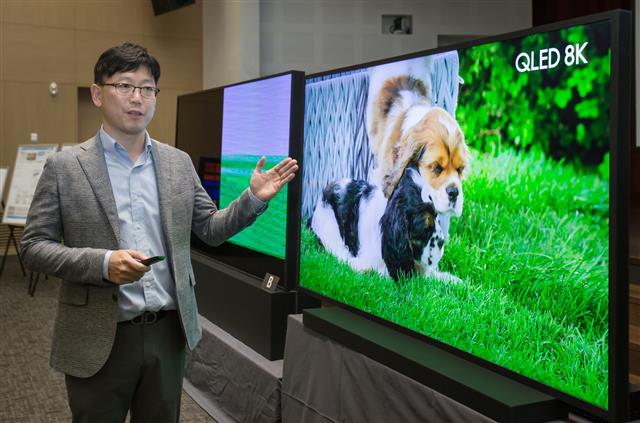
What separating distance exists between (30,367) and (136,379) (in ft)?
9.17

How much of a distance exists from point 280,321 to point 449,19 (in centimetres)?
404

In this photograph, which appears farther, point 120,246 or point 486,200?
point 486,200

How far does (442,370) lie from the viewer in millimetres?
2039

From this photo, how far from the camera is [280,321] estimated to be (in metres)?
3.19

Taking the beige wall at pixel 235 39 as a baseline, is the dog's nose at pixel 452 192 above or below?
below

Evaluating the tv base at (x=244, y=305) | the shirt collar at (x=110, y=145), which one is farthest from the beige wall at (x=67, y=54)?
the shirt collar at (x=110, y=145)

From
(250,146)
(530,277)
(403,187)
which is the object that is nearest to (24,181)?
(250,146)

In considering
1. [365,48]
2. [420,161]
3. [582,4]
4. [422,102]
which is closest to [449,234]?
[420,161]

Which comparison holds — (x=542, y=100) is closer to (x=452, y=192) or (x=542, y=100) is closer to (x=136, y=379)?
(x=452, y=192)

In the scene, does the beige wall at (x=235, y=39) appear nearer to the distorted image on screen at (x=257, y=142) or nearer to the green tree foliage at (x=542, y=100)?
the distorted image on screen at (x=257, y=142)

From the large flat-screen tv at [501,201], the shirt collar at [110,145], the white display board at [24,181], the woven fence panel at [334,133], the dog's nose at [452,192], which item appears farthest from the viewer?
the white display board at [24,181]

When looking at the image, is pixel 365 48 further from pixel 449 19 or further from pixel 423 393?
pixel 423 393

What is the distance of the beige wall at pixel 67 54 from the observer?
9594 mm

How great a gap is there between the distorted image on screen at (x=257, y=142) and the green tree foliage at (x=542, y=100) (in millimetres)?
1261
